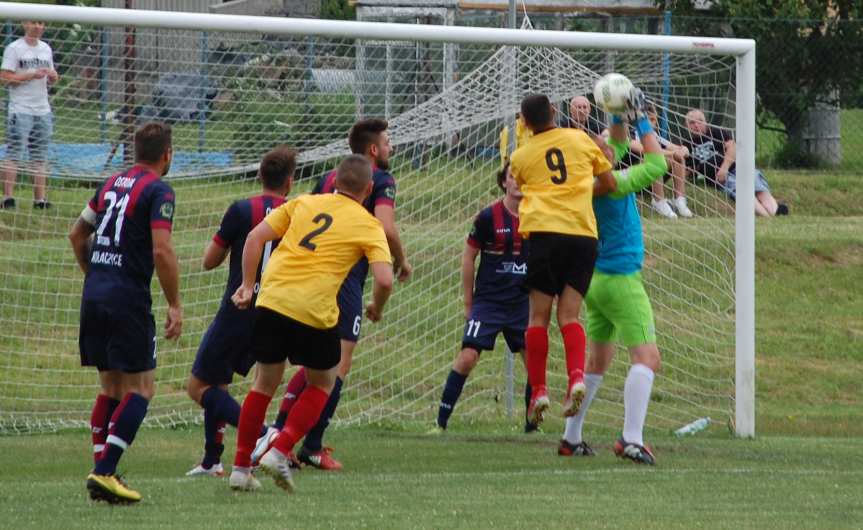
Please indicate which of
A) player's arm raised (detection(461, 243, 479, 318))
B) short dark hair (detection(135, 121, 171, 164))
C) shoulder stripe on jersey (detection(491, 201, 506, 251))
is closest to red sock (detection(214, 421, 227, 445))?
short dark hair (detection(135, 121, 171, 164))

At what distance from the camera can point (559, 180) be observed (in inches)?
369

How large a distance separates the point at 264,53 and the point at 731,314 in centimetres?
469

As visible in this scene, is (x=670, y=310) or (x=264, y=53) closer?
(x=264, y=53)

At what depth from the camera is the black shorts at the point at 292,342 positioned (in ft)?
26.2

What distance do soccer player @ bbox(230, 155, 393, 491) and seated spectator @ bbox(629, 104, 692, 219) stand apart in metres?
4.61

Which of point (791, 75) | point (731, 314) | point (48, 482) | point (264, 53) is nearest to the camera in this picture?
point (48, 482)

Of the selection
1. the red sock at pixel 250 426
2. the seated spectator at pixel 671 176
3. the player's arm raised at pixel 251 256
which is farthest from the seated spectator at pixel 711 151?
the red sock at pixel 250 426

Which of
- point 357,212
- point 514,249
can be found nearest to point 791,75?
point 514,249

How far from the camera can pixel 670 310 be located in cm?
1405

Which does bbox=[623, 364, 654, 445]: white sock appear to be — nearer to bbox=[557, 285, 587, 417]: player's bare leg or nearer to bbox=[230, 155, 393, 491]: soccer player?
bbox=[557, 285, 587, 417]: player's bare leg

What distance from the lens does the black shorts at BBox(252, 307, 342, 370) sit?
8.00m

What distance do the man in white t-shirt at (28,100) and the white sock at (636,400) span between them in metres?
5.17

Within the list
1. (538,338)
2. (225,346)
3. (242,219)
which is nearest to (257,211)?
(242,219)

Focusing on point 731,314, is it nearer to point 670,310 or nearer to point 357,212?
point 670,310
